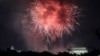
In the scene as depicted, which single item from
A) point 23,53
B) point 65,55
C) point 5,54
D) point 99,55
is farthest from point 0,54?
point 99,55

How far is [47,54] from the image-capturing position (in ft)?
154

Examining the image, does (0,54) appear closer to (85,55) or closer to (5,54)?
(5,54)

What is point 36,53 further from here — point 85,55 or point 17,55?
point 85,55

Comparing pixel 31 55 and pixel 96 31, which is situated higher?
pixel 96 31

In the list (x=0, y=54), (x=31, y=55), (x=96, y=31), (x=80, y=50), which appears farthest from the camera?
(x=80, y=50)

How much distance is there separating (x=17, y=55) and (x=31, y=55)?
8.42 feet

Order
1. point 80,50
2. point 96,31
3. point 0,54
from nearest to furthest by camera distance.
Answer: point 96,31 < point 0,54 < point 80,50

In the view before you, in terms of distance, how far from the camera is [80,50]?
92812mm

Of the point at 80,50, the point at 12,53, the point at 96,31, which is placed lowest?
the point at 80,50

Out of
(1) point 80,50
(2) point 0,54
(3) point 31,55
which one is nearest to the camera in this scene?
(2) point 0,54

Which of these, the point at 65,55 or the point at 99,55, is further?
the point at 65,55

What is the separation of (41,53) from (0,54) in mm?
7577

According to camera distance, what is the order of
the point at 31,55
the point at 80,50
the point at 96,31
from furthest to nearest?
the point at 80,50, the point at 31,55, the point at 96,31

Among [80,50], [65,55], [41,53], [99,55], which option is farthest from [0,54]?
[80,50]
